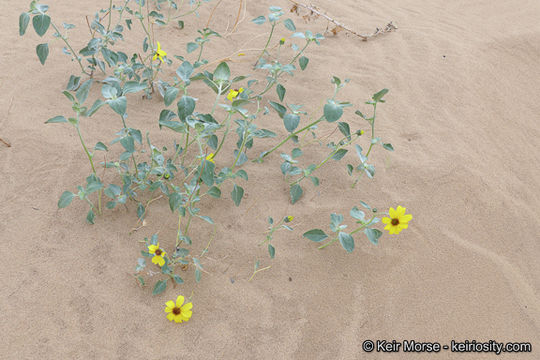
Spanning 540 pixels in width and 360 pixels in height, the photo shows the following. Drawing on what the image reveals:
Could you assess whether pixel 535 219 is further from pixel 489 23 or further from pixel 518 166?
pixel 489 23

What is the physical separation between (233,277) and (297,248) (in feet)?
1.07

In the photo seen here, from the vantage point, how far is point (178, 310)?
151 cm

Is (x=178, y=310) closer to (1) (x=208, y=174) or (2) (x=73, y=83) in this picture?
(1) (x=208, y=174)

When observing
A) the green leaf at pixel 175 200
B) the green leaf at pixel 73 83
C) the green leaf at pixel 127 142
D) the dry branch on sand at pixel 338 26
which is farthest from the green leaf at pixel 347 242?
the dry branch on sand at pixel 338 26

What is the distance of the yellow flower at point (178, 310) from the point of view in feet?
4.95

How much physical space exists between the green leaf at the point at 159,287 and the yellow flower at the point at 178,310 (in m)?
0.08

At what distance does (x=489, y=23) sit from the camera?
3898 millimetres

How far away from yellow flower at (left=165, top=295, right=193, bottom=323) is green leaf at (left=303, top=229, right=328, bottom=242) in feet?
1.87

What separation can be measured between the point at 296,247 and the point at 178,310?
1.96ft

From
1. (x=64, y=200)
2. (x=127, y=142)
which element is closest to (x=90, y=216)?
(x=64, y=200)

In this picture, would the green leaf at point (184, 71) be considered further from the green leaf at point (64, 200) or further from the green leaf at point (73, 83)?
the green leaf at point (73, 83)

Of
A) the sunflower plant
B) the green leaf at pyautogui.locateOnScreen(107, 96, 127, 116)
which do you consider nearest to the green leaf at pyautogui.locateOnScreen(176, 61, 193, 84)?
the sunflower plant

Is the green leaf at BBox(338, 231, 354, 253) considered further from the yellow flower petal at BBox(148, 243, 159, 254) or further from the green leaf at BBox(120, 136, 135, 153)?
the green leaf at BBox(120, 136, 135, 153)

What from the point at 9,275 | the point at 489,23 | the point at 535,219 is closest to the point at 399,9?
the point at 489,23
